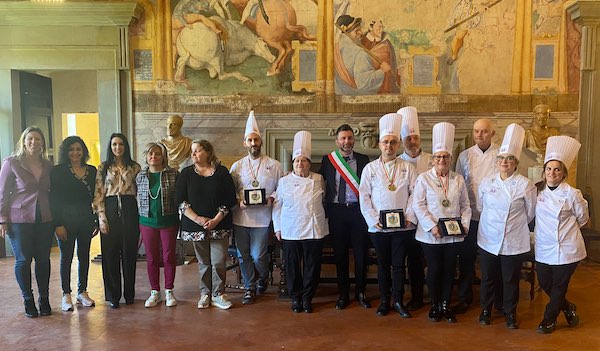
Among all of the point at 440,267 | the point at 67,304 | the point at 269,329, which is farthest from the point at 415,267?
the point at 67,304

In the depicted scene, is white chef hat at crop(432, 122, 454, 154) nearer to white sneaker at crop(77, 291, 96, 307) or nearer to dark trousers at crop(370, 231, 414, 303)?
dark trousers at crop(370, 231, 414, 303)

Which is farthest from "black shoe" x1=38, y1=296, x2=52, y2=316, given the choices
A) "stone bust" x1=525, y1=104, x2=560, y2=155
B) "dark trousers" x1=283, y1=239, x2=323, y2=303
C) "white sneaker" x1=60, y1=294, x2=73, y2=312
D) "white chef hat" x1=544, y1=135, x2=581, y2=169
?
"stone bust" x1=525, y1=104, x2=560, y2=155

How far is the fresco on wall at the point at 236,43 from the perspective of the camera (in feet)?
19.9

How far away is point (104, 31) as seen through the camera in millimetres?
6004

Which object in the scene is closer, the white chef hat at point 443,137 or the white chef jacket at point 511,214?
the white chef jacket at point 511,214

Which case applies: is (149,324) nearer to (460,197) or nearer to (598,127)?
(460,197)

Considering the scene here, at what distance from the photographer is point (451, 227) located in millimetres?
3598

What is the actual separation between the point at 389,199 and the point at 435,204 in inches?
13.9

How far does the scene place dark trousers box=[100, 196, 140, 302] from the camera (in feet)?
13.1

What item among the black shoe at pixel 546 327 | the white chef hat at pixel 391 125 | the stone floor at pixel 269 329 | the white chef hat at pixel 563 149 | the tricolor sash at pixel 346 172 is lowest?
the stone floor at pixel 269 329

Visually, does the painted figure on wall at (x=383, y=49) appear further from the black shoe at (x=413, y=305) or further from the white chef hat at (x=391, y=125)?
the black shoe at (x=413, y=305)

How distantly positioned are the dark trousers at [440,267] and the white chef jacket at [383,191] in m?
0.26

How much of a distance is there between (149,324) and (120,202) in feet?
3.38

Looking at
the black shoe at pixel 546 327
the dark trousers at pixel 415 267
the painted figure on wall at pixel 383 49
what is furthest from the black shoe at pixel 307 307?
the painted figure on wall at pixel 383 49
